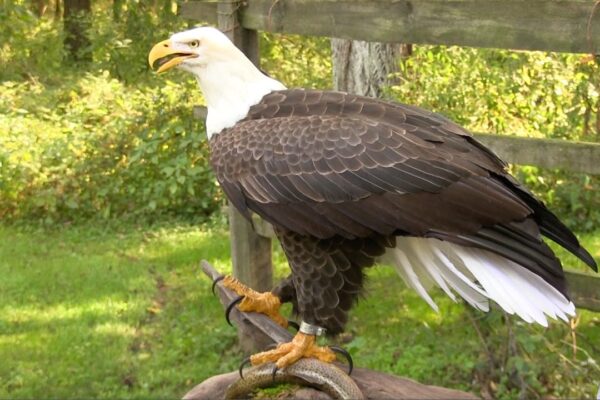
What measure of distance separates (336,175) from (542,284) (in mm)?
699

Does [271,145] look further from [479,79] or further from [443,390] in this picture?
[479,79]

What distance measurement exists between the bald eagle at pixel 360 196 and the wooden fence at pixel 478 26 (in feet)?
2.18

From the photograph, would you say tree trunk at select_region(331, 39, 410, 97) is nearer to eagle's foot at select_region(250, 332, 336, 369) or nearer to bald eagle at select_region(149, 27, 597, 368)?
bald eagle at select_region(149, 27, 597, 368)

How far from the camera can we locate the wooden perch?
3191 mm

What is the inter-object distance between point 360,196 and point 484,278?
45 cm

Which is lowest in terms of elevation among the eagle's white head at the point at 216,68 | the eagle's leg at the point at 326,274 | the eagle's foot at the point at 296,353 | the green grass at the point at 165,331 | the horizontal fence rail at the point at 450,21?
the green grass at the point at 165,331

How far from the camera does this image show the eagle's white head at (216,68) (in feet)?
10.1

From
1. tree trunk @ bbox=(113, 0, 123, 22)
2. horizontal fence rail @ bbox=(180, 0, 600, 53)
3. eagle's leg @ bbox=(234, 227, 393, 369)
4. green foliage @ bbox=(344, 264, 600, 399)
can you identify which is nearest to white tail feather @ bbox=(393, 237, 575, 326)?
eagle's leg @ bbox=(234, 227, 393, 369)

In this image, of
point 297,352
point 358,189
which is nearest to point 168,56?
point 358,189

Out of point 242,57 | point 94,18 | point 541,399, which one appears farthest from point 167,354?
point 94,18

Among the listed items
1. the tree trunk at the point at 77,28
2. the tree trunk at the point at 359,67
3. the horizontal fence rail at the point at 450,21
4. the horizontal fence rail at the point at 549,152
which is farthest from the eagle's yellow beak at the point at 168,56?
the tree trunk at the point at 77,28

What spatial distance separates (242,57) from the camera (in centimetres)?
313

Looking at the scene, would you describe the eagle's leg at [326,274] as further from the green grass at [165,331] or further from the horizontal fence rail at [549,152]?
the green grass at [165,331]

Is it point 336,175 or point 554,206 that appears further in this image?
point 554,206
